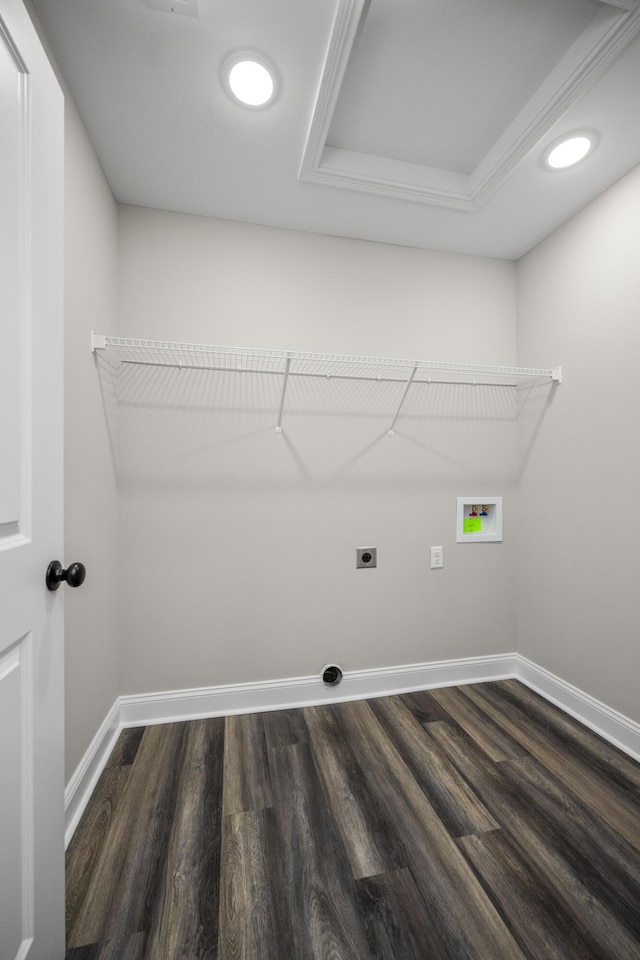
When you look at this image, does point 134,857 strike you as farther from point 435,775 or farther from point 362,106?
point 362,106

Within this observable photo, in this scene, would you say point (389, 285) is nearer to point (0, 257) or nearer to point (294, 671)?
point (0, 257)

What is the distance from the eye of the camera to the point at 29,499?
79 centimetres

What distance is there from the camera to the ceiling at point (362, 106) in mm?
1100

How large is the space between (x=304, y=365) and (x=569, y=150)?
4.42 ft

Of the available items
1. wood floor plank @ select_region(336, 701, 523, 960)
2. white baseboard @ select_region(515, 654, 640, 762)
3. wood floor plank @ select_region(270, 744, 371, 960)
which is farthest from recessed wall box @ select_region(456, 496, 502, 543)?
wood floor plank @ select_region(270, 744, 371, 960)

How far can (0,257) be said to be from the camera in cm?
70

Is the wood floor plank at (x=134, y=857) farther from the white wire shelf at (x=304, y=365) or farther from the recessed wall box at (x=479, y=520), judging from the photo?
the recessed wall box at (x=479, y=520)

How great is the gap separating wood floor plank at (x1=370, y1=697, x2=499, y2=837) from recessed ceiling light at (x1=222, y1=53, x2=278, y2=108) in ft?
8.22

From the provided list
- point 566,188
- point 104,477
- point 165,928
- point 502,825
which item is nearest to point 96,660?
point 104,477

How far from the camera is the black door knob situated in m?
0.84

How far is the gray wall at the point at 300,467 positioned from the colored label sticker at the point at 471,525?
85 millimetres

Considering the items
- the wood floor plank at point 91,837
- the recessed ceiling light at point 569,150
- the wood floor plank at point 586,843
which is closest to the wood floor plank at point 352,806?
the wood floor plank at point 586,843

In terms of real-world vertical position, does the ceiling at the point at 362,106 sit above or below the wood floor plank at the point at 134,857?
above

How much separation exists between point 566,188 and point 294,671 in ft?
8.49
